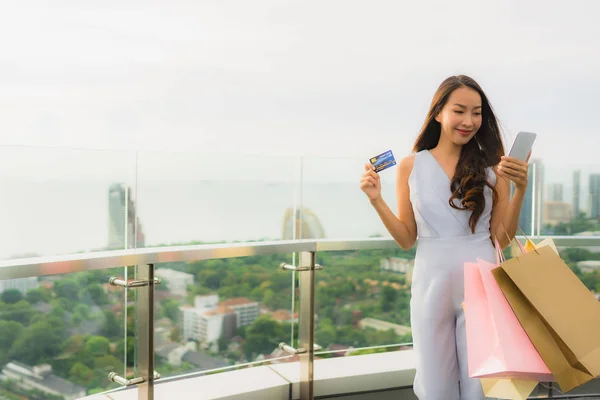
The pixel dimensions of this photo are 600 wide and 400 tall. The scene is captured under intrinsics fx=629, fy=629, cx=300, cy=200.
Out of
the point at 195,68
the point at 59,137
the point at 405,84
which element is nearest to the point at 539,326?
the point at 405,84

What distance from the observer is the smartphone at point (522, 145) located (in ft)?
6.11

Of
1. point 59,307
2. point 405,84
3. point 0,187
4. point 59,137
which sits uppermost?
point 405,84

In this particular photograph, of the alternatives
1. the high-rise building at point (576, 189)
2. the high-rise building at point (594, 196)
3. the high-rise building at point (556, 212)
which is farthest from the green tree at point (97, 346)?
the high-rise building at point (594, 196)

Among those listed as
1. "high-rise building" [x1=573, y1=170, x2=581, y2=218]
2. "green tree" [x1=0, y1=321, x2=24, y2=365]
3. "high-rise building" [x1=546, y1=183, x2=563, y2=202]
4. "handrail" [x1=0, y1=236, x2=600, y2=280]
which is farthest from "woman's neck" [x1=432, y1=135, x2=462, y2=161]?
"high-rise building" [x1=573, y1=170, x2=581, y2=218]

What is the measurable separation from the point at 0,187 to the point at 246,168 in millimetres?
1126

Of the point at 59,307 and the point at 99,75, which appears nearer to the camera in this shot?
the point at 59,307

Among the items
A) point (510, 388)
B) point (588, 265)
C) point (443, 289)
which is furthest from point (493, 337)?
point (588, 265)

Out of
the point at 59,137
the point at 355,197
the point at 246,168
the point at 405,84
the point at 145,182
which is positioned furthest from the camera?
the point at 59,137

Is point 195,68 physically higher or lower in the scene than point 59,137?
higher

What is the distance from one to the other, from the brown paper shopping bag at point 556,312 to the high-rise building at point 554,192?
91.0 inches

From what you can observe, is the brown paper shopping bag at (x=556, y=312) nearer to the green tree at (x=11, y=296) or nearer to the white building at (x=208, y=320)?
the white building at (x=208, y=320)

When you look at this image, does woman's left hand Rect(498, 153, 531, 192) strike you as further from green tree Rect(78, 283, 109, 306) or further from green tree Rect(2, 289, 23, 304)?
green tree Rect(2, 289, 23, 304)

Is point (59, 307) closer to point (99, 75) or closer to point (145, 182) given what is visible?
point (145, 182)

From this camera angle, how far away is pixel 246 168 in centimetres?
302
